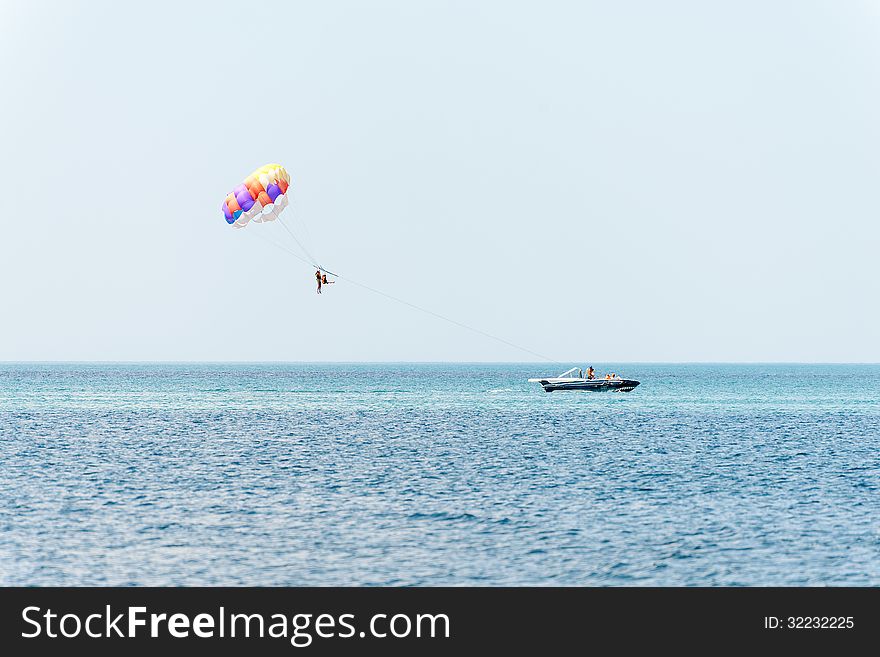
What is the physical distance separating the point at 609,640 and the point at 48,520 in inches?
751

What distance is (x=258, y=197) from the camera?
54594 mm

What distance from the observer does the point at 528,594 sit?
2061cm

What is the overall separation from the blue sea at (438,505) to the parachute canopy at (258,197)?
1341 cm

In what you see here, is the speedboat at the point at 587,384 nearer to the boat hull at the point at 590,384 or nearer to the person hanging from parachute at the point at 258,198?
the boat hull at the point at 590,384

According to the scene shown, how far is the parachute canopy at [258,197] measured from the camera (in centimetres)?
5459

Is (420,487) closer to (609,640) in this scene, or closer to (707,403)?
(609,640)

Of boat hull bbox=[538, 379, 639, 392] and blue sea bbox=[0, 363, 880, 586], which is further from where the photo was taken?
boat hull bbox=[538, 379, 639, 392]

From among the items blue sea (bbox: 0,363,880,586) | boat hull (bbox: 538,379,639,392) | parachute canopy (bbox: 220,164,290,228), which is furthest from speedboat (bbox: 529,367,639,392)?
parachute canopy (bbox: 220,164,290,228)

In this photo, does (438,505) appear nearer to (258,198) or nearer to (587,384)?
(258,198)

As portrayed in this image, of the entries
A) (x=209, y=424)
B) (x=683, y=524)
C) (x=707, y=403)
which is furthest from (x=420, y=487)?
(x=707, y=403)

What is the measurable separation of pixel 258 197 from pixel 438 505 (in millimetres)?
28984

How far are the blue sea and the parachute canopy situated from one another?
1341cm

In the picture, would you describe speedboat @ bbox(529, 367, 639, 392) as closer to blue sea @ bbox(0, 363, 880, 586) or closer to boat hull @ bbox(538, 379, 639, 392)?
boat hull @ bbox(538, 379, 639, 392)

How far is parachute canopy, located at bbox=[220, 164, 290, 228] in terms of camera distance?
179ft
